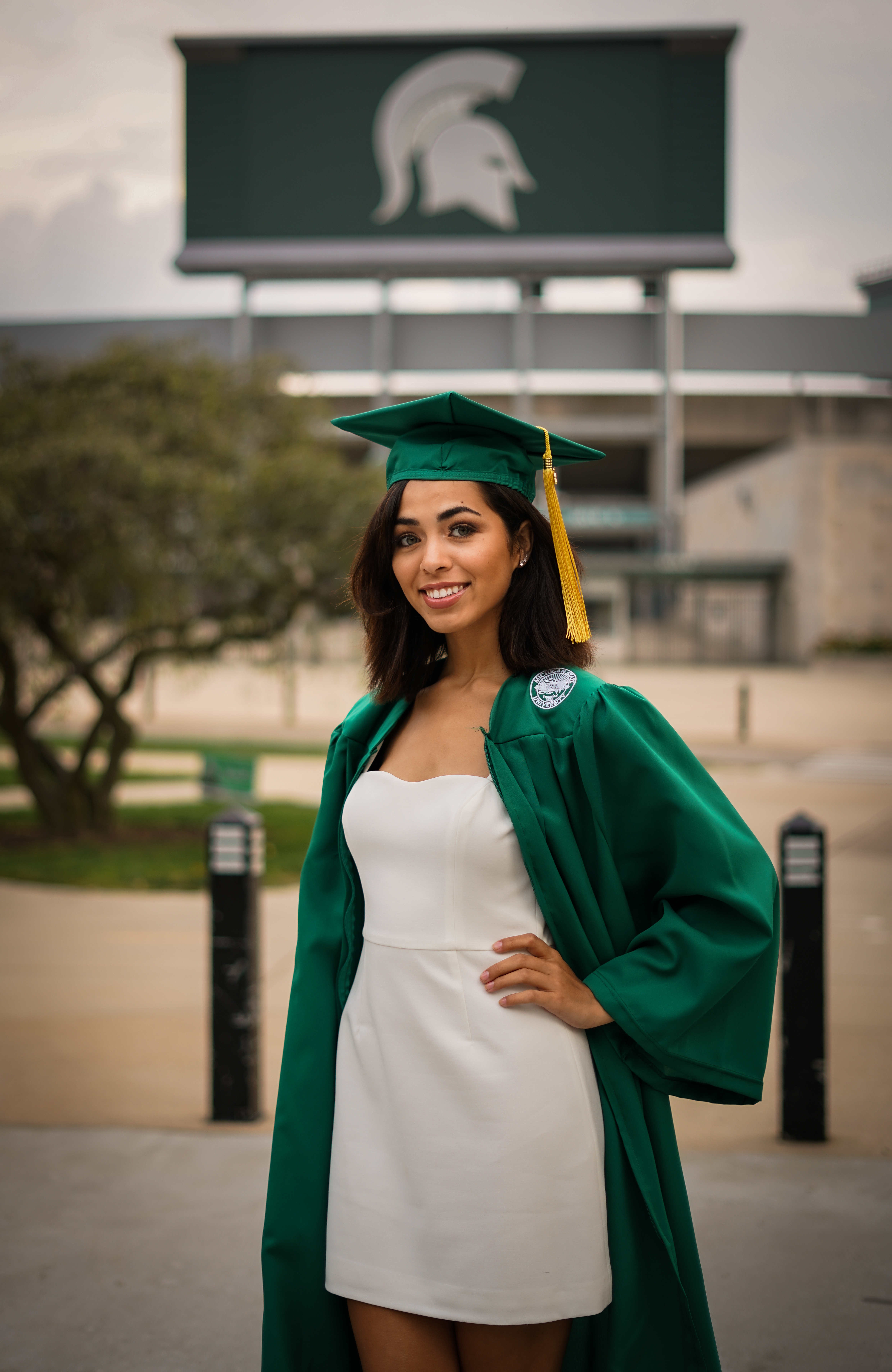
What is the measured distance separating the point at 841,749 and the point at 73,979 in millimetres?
13454

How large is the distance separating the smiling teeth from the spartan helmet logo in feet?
118

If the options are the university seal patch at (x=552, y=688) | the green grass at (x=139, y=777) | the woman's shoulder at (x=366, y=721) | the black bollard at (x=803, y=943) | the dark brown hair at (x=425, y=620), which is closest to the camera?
the university seal patch at (x=552, y=688)

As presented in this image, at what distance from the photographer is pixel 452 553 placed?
1810mm

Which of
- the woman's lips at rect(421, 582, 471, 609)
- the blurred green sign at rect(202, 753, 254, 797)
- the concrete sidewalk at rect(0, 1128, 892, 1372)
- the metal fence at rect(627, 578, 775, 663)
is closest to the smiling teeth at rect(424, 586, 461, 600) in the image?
the woman's lips at rect(421, 582, 471, 609)

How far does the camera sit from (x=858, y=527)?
31.8 m

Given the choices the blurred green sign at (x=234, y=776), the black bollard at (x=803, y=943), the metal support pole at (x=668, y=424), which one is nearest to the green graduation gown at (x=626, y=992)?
the black bollard at (x=803, y=943)

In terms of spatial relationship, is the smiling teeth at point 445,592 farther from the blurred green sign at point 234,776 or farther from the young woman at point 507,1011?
the blurred green sign at point 234,776

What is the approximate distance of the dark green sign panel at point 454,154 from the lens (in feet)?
113

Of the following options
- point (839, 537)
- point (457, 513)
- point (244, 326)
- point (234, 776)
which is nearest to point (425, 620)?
point (457, 513)

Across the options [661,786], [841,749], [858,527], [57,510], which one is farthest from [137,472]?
[858,527]

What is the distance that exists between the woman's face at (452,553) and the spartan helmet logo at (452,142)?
35.8 m

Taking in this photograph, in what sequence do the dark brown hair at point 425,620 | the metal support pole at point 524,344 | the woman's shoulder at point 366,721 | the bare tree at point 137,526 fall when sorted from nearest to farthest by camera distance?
the dark brown hair at point 425,620
the woman's shoulder at point 366,721
the bare tree at point 137,526
the metal support pole at point 524,344

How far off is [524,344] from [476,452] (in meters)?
33.9

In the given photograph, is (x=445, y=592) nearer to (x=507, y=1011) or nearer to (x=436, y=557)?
(x=436, y=557)
